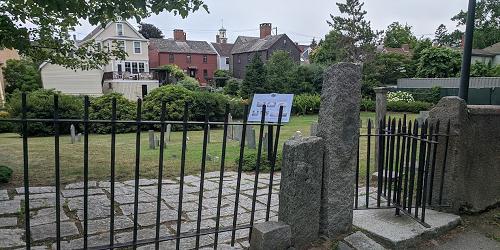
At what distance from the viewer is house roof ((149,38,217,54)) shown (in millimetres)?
51844

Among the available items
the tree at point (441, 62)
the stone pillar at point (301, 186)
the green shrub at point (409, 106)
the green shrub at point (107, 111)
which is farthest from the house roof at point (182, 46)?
the stone pillar at point (301, 186)

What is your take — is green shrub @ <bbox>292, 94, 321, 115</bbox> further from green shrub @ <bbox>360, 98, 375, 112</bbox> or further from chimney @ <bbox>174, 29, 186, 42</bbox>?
chimney @ <bbox>174, 29, 186, 42</bbox>

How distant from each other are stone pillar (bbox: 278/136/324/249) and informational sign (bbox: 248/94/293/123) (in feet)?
17.4

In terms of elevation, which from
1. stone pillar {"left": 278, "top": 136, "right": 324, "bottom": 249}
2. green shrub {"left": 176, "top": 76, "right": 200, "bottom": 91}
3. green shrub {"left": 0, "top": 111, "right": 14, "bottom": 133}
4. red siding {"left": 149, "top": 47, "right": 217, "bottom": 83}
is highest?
red siding {"left": 149, "top": 47, "right": 217, "bottom": 83}

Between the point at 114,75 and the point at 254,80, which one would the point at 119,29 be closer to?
the point at 114,75

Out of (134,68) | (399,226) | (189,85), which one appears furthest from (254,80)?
(399,226)

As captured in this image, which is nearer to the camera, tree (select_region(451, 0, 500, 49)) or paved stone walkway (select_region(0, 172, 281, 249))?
paved stone walkway (select_region(0, 172, 281, 249))

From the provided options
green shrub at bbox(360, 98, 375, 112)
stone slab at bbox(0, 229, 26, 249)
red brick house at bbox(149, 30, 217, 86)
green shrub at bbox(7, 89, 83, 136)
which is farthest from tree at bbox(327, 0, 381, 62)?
stone slab at bbox(0, 229, 26, 249)

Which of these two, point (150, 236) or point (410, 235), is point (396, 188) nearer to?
point (410, 235)

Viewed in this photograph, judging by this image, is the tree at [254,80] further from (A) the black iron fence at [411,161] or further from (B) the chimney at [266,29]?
(A) the black iron fence at [411,161]

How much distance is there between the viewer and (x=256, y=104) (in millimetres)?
10148

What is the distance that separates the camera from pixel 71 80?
3812 cm

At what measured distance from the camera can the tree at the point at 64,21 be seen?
4.66 meters

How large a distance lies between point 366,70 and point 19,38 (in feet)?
123
